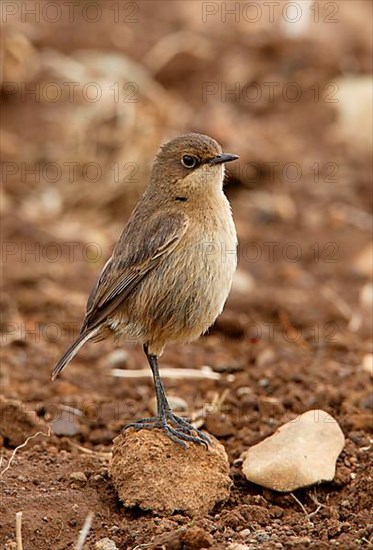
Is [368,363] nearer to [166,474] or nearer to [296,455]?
[296,455]

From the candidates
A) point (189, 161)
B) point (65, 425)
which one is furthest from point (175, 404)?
point (189, 161)

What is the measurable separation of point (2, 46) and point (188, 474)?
27.7 ft

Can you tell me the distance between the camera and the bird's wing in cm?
629

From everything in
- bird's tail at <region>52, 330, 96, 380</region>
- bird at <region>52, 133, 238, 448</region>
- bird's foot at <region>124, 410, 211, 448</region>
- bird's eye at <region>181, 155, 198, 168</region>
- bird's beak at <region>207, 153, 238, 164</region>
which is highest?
bird's beak at <region>207, 153, 238, 164</region>

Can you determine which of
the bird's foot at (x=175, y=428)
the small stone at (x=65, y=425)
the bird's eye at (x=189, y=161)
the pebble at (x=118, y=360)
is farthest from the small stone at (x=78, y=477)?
the pebble at (x=118, y=360)

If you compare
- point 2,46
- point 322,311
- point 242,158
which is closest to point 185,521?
point 322,311

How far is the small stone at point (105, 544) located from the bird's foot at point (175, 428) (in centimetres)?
81

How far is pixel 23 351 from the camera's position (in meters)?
8.52

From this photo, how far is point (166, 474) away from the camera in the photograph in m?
5.88

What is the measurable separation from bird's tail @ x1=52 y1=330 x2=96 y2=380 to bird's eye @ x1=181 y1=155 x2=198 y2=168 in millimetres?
1131

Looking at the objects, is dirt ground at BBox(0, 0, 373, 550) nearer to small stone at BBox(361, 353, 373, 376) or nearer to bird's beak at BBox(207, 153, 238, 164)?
small stone at BBox(361, 353, 373, 376)

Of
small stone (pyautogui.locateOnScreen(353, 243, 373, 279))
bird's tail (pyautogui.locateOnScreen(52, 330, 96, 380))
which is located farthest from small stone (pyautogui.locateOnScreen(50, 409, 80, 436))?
small stone (pyautogui.locateOnScreen(353, 243, 373, 279))

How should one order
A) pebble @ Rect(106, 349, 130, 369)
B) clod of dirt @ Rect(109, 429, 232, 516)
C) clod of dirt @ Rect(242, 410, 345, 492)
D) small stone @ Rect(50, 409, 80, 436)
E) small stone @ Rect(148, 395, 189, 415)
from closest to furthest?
clod of dirt @ Rect(109, 429, 232, 516) < clod of dirt @ Rect(242, 410, 345, 492) < small stone @ Rect(50, 409, 80, 436) < small stone @ Rect(148, 395, 189, 415) < pebble @ Rect(106, 349, 130, 369)

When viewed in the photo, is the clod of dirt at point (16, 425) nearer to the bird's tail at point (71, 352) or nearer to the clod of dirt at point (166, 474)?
the bird's tail at point (71, 352)
